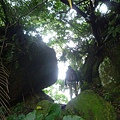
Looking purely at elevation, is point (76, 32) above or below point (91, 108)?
above

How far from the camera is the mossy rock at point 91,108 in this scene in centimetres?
397

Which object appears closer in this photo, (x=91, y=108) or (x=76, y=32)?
(x=91, y=108)

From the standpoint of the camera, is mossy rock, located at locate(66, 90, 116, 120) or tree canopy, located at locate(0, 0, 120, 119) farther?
tree canopy, located at locate(0, 0, 120, 119)

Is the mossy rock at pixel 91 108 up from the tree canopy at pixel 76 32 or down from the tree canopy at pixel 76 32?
down

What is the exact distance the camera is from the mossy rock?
13.0 feet

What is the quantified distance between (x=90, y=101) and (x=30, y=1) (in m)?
3.84

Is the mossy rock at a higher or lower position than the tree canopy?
lower

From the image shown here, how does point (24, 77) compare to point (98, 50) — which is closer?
point (24, 77)

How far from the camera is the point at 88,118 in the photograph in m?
3.93

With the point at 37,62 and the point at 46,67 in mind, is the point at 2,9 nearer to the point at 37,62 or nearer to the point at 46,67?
the point at 37,62

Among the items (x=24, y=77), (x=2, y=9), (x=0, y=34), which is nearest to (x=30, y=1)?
(x=2, y=9)

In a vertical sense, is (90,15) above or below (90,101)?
above

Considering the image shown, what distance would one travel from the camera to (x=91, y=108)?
4148mm

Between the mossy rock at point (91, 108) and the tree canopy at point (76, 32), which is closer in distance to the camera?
the mossy rock at point (91, 108)
